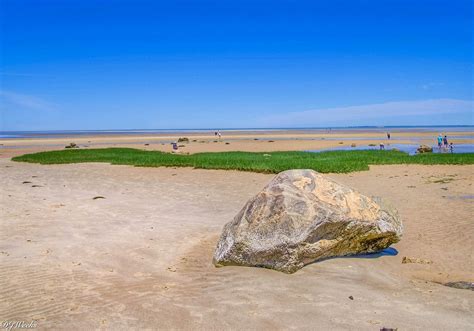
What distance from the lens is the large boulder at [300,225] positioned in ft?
26.7

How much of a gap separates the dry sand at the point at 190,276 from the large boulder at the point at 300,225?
10.8 inches

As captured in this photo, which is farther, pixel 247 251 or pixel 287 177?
pixel 287 177

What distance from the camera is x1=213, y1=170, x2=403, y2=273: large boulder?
813 cm

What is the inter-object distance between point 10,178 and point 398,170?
19994mm

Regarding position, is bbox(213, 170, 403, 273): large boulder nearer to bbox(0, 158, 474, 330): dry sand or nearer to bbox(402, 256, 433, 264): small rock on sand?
→ bbox(0, 158, 474, 330): dry sand

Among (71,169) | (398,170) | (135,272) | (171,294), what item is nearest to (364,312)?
(171,294)

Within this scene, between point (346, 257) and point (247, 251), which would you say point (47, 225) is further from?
point (346, 257)

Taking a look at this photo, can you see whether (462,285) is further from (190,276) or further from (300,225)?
(190,276)

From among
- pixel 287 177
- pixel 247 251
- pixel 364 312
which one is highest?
pixel 287 177

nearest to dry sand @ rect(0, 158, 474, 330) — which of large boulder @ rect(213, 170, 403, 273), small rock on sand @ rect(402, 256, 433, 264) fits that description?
small rock on sand @ rect(402, 256, 433, 264)

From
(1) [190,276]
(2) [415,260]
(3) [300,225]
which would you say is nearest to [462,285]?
(2) [415,260]

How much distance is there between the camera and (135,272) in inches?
328

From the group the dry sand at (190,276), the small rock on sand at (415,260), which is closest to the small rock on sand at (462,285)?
the dry sand at (190,276)

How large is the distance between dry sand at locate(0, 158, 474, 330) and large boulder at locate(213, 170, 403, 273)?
0.27m
